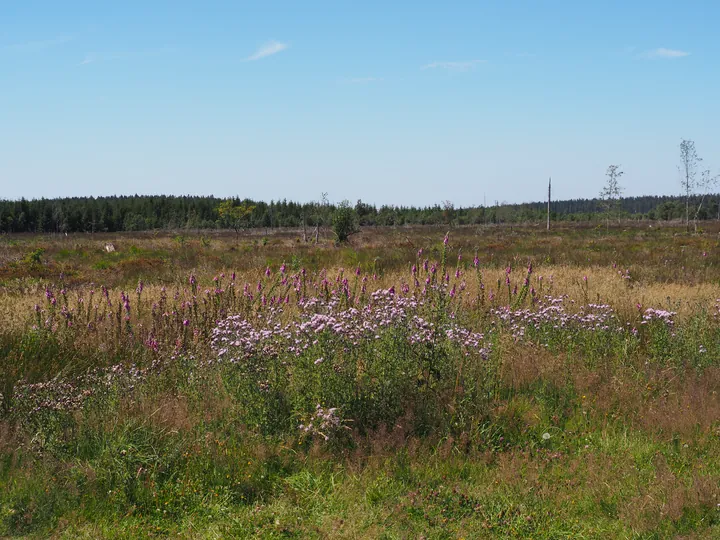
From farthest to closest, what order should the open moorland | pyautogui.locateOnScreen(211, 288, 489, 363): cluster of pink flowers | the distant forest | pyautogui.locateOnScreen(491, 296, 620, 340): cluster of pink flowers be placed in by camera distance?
the distant forest < pyautogui.locateOnScreen(491, 296, 620, 340): cluster of pink flowers < pyautogui.locateOnScreen(211, 288, 489, 363): cluster of pink flowers < the open moorland

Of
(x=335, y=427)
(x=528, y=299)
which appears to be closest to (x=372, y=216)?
(x=528, y=299)

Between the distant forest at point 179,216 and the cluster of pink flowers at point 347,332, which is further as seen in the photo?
the distant forest at point 179,216

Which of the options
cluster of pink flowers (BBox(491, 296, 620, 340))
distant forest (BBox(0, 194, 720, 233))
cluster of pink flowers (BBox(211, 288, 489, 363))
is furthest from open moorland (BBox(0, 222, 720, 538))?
distant forest (BBox(0, 194, 720, 233))

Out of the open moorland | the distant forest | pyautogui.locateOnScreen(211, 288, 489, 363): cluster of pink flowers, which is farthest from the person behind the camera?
the distant forest

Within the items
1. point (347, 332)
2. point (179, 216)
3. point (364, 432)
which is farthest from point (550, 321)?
point (179, 216)

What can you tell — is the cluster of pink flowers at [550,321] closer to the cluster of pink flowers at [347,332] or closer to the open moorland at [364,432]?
the open moorland at [364,432]

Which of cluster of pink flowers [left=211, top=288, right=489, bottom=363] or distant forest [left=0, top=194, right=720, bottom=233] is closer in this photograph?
cluster of pink flowers [left=211, top=288, right=489, bottom=363]

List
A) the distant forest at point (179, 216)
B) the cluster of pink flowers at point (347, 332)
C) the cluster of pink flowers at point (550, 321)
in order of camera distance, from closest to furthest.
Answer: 1. the cluster of pink flowers at point (347, 332)
2. the cluster of pink flowers at point (550, 321)
3. the distant forest at point (179, 216)

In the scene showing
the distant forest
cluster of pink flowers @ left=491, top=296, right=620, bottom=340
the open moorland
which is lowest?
the open moorland

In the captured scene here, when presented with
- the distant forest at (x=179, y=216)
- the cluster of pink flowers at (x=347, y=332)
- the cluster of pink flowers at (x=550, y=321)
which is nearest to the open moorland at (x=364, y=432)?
the cluster of pink flowers at (x=347, y=332)

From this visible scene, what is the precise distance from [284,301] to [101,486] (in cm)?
427

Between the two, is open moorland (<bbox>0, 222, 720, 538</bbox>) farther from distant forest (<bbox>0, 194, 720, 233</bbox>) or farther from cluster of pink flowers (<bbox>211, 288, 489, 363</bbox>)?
distant forest (<bbox>0, 194, 720, 233</bbox>)

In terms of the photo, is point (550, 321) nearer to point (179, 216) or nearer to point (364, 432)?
point (364, 432)

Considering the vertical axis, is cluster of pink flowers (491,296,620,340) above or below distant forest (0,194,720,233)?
below
